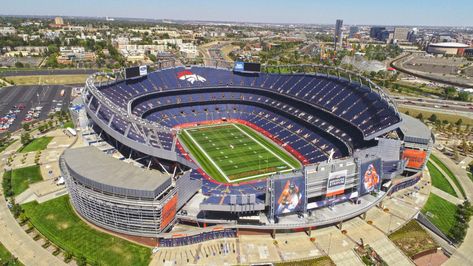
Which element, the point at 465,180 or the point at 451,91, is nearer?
the point at 465,180

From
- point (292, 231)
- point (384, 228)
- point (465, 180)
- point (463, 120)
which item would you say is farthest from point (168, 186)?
point (463, 120)

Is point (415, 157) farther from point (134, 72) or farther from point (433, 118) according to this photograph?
point (134, 72)

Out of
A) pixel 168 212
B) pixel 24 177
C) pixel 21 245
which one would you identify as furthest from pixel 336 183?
pixel 24 177

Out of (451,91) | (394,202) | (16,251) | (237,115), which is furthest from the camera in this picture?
(451,91)

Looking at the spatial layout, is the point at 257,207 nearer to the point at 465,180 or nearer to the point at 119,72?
the point at 465,180

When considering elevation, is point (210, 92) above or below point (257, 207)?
above

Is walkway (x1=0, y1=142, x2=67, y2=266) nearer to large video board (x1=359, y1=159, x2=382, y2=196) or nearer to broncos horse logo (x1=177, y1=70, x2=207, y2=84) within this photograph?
large video board (x1=359, y1=159, x2=382, y2=196)

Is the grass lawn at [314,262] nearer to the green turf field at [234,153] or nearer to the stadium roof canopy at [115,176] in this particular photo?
the stadium roof canopy at [115,176]
